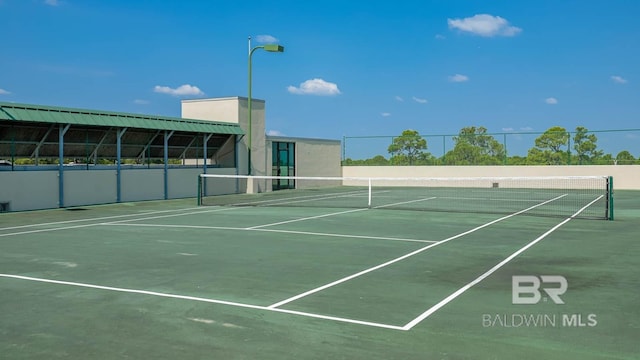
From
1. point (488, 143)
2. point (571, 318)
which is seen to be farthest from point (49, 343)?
point (488, 143)

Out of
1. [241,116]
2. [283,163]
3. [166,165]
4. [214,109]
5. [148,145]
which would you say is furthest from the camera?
[283,163]

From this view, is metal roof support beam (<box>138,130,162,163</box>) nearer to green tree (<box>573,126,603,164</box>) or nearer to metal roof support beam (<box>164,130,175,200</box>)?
metal roof support beam (<box>164,130,175,200</box>)

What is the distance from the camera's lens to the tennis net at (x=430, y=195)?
24.5 meters

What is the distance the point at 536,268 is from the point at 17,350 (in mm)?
8423

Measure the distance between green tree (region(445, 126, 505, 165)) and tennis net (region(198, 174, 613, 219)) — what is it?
1794 mm

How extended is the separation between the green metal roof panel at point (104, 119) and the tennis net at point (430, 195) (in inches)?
119

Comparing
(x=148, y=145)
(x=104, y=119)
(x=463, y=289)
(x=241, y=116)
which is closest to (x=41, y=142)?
(x=104, y=119)

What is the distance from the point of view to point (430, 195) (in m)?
35.6

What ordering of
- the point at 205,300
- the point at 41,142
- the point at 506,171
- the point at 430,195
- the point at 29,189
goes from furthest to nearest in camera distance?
1. the point at 506,171
2. the point at 430,195
3. the point at 41,142
4. the point at 29,189
5. the point at 205,300

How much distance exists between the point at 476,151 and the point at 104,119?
96.5ft

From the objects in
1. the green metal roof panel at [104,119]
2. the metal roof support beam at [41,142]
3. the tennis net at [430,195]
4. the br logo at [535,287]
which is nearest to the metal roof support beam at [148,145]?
the green metal roof panel at [104,119]

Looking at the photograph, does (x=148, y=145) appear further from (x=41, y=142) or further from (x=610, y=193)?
(x=610, y=193)

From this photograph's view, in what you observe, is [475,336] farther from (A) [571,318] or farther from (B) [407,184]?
(B) [407,184]

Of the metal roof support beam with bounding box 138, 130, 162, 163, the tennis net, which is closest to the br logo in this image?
the tennis net
